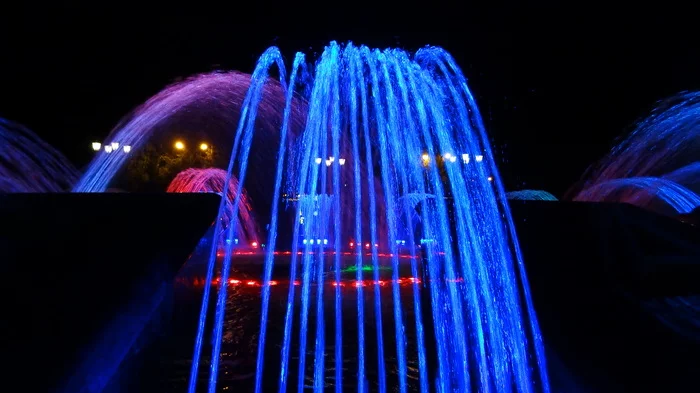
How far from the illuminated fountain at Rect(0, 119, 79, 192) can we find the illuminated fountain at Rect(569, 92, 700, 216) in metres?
17.0

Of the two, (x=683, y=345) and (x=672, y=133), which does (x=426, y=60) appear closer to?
(x=683, y=345)

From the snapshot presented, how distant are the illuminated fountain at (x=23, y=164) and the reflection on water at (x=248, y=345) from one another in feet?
27.7

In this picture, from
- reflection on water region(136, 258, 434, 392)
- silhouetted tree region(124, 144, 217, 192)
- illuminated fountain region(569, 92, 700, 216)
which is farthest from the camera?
silhouetted tree region(124, 144, 217, 192)

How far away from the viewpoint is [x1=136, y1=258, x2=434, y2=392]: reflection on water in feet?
15.7

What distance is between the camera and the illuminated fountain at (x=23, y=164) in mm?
13360

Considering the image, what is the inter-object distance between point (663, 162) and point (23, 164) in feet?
66.9

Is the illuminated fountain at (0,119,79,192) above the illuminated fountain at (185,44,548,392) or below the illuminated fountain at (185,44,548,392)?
above

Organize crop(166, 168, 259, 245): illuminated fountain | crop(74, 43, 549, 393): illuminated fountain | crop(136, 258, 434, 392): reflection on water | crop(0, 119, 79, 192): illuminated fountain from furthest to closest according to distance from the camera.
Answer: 1. crop(166, 168, 259, 245): illuminated fountain
2. crop(0, 119, 79, 192): illuminated fountain
3. crop(74, 43, 549, 393): illuminated fountain
4. crop(136, 258, 434, 392): reflection on water

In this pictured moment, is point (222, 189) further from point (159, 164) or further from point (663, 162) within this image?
point (663, 162)

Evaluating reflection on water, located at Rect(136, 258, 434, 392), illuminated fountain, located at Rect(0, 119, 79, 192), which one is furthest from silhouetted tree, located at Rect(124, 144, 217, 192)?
reflection on water, located at Rect(136, 258, 434, 392)

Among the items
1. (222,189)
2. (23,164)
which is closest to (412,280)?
(23,164)

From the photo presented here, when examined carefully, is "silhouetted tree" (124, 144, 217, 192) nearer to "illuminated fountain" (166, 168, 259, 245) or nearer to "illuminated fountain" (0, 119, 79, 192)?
"illuminated fountain" (166, 168, 259, 245)

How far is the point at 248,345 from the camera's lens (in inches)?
228

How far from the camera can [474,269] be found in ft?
23.7
